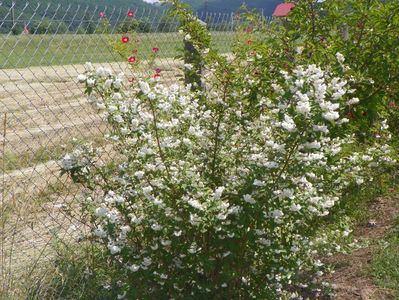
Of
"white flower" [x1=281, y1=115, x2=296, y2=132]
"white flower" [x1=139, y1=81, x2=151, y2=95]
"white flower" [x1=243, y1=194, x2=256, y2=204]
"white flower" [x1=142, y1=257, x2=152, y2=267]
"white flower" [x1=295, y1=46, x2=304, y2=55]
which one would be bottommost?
"white flower" [x1=142, y1=257, x2=152, y2=267]

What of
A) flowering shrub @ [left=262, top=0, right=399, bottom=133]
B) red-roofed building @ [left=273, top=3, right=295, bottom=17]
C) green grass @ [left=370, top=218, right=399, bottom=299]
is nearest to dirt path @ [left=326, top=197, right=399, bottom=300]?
green grass @ [left=370, top=218, right=399, bottom=299]

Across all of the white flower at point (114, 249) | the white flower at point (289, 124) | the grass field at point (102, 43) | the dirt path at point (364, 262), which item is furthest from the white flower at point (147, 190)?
the dirt path at point (364, 262)

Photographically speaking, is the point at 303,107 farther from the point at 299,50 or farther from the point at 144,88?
the point at 299,50

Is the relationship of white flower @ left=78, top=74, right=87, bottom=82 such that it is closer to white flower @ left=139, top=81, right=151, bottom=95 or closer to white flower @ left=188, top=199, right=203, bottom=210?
white flower @ left=139, top=81, right=151, bottom=95

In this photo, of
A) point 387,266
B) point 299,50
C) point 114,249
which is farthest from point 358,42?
point 114,249

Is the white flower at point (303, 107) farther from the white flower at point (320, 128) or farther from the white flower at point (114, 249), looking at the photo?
the white flower at point (114, 249)

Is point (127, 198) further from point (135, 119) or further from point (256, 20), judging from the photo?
point (256, 20)

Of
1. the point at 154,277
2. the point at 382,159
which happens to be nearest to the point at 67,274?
the point at 154,277

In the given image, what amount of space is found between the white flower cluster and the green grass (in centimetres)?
67

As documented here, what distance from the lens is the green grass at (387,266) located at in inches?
140

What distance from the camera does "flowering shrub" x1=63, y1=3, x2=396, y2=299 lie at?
2.59m

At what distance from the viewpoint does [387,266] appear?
3.76 metres

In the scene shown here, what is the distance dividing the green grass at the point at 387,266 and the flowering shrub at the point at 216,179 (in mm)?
545

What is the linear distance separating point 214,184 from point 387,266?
1.44 meters
